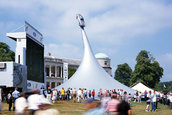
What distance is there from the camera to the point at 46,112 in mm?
5039

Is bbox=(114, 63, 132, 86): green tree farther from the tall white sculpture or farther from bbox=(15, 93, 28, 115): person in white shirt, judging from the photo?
bbox=(15, 93, 28, 115): person in white shirt

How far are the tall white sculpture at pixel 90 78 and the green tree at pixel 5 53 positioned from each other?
2201cm

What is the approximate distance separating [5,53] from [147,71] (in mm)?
26422

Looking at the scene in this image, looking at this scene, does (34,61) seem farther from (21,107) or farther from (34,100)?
(34,100)

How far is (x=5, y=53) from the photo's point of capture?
55.6 m

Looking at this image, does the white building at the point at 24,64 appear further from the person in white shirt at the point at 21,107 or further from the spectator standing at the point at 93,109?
the spectator standing at the point at 93,109

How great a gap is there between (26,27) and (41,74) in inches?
222

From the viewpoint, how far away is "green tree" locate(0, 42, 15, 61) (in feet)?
174

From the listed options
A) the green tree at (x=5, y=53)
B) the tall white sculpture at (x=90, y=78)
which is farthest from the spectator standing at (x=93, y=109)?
the green tree at (x=5, y=53)

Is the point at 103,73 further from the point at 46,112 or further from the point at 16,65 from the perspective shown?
the point at 46,112

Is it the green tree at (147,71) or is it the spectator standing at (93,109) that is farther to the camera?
the green tree at (147,71)

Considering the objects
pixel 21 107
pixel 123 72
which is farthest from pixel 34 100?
pixel 123 72

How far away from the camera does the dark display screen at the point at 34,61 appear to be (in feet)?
81.9

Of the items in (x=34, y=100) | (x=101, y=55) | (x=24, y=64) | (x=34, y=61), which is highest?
(x=101, y=55)
